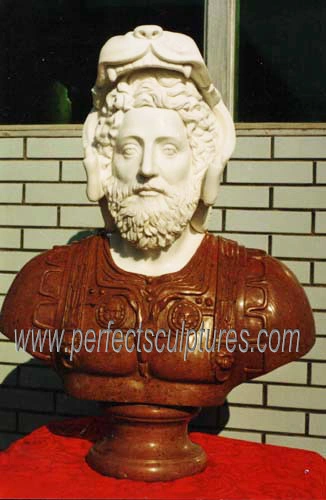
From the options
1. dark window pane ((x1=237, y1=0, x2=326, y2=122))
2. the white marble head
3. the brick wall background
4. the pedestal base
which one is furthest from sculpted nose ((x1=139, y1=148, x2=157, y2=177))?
dark window pane ((x1=237, y1=0, x2=326, y2=122))

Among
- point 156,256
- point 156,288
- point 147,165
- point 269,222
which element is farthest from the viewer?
point 269,222

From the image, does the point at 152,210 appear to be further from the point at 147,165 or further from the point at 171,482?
the point at 171,482

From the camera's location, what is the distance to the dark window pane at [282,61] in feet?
11.4

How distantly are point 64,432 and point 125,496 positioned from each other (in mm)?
727

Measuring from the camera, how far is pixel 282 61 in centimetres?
349

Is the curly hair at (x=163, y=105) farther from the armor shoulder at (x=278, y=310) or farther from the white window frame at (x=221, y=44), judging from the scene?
the white window frame at (x=221, y=44)

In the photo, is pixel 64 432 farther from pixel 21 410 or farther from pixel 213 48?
pixel 213 48

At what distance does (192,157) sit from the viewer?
8.10ft

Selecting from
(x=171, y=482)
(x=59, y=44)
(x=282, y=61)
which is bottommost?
(x=171, y=482)

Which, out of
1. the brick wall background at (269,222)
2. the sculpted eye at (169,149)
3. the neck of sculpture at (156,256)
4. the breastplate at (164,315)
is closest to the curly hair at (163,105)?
the sculpted eye at (169,149)

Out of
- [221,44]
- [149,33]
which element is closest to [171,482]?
[149,33]

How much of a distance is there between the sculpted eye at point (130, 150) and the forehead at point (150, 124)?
36 millimetres

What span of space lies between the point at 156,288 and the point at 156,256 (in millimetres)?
157

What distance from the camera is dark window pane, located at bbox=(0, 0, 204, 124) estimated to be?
3633mm
